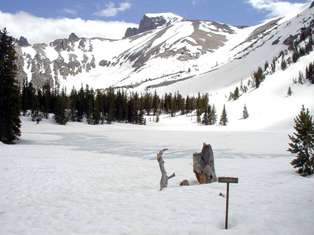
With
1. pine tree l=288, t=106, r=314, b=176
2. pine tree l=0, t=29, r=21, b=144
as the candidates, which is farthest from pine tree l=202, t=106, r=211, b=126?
pine tree l=288, t=106, r=314, b=176

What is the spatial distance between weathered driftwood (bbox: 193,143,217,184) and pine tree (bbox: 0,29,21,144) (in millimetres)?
35895

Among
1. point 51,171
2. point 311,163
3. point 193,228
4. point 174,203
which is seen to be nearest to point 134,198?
point 174,203

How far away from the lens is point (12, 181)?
82.0 feet

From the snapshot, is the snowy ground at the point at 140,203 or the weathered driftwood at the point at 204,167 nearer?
the snowy ground at the point at 140,203

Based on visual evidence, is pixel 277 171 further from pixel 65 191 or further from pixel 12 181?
pixel 12 181

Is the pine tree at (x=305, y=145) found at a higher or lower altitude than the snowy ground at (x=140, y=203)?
higher

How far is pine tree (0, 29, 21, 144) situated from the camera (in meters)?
56.1

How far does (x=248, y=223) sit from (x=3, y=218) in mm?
9224

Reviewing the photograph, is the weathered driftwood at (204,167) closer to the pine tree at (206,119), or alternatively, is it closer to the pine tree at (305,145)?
the pine tree at (305,145)

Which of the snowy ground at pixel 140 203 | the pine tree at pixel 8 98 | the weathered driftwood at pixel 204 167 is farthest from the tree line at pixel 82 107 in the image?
the weathered driftwood at pixel 204 167

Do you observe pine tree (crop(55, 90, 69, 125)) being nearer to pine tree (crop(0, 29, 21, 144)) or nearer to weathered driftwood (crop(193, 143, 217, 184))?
pine tree (crop(0, 29, 21, 144))

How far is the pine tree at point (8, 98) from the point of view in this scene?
56125 mm

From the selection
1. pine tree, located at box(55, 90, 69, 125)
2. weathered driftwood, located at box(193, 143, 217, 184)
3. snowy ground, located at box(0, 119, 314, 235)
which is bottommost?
snowy ground, located at box(0, 119, 314, 235)

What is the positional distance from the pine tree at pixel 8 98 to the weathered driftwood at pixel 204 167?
35.9m
